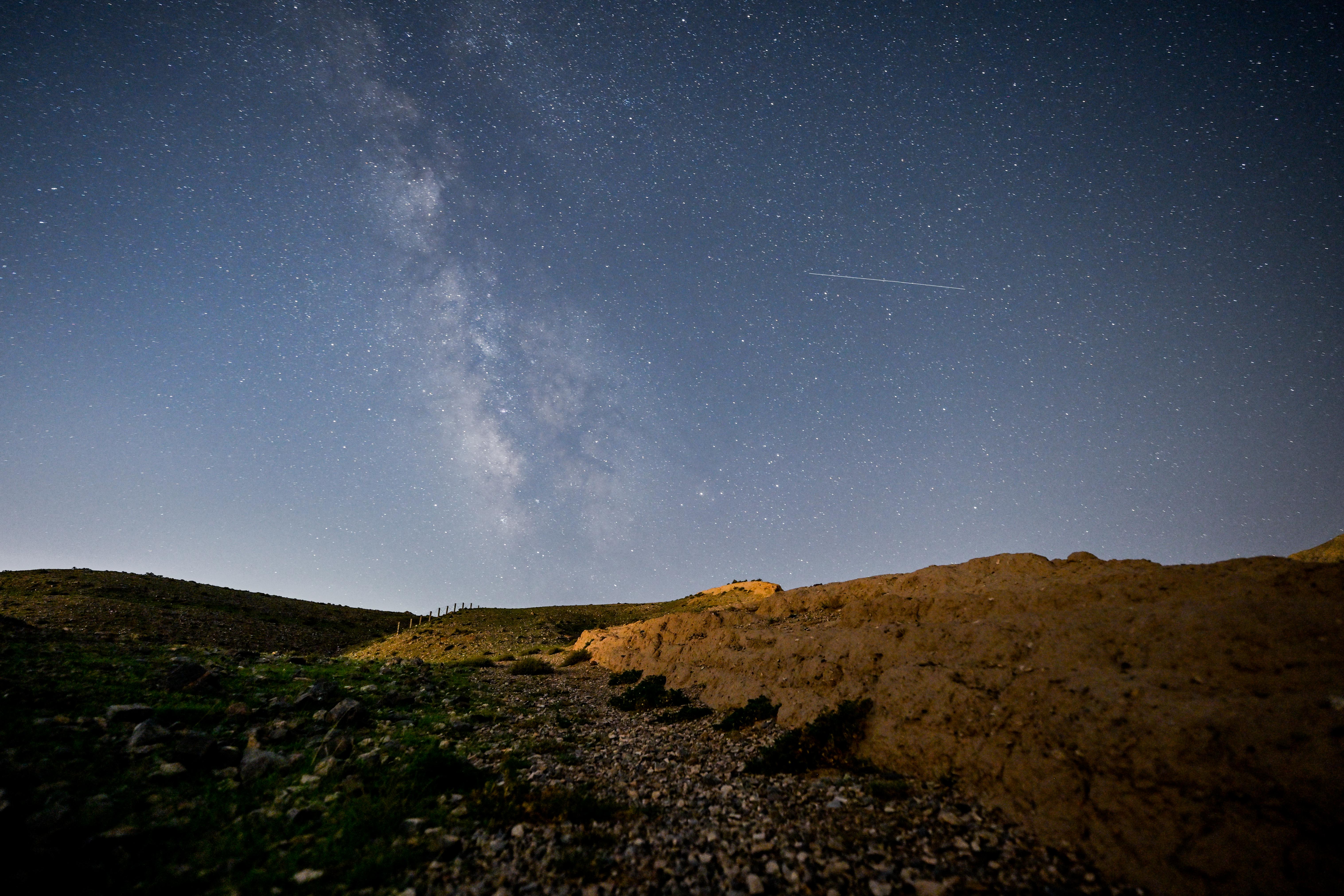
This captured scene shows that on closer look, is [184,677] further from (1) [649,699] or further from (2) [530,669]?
(2) [530,669]

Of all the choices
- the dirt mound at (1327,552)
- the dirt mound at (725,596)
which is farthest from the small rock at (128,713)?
the dirt mound at (725,596)

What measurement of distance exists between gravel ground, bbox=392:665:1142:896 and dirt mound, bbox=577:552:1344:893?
707 millimetres

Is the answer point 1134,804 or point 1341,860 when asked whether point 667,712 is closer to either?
point 1134,804

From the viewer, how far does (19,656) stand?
11.6 m

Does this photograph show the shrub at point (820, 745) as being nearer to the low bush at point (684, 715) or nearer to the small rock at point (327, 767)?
the low bush at point (684, 715)

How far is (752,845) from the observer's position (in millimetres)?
6453

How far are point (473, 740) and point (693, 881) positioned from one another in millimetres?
7776

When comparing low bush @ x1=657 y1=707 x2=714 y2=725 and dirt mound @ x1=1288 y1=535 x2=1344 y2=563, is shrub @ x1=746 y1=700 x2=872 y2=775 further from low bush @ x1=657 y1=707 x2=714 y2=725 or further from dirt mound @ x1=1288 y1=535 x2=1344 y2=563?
dirt mound @ x1=1288 y1=535 x2=1344 y2=563

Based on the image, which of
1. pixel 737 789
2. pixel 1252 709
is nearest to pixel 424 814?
pixel 737 789

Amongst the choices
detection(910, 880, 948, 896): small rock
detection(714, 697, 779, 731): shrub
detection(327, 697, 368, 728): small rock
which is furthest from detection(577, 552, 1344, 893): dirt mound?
detection(327, 697, 368, 728): small rock

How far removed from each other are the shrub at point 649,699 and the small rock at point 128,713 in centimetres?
1190

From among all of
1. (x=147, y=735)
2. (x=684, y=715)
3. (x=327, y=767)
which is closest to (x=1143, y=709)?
(x=684, y=715)

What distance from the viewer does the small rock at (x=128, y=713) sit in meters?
8.81

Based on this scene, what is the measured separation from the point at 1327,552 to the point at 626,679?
2314 cm
